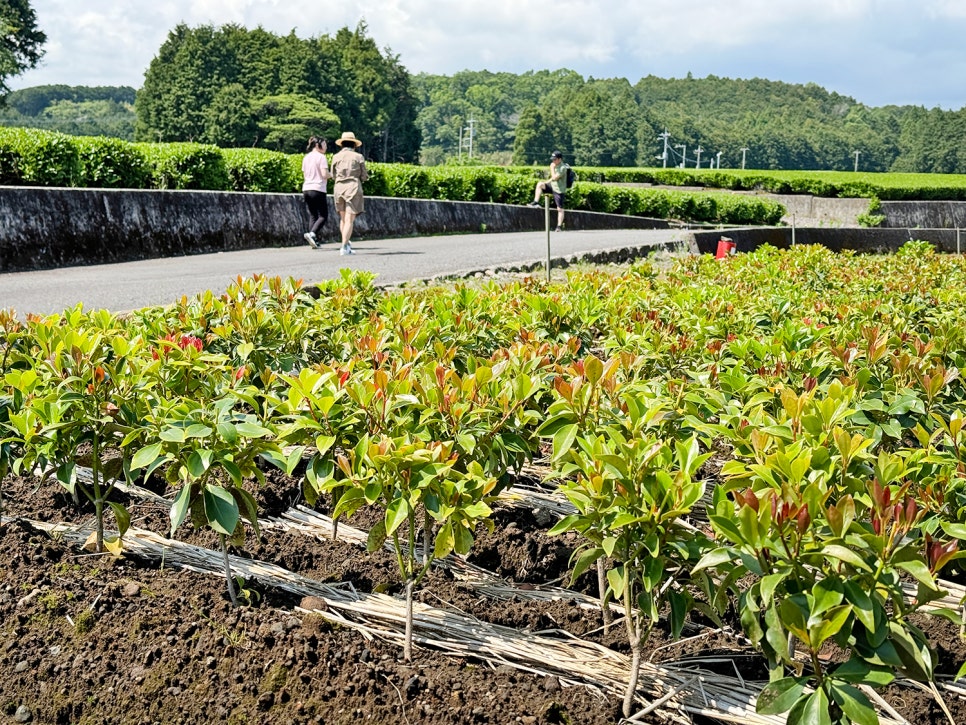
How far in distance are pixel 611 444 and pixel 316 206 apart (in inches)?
463

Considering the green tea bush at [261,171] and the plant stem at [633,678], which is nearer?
the plant stem at [633,678]

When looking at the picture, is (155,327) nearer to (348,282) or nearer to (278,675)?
(348,282)

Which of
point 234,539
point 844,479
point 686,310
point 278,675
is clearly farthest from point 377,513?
point 686,310

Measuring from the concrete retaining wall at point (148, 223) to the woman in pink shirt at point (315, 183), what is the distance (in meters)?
0.70

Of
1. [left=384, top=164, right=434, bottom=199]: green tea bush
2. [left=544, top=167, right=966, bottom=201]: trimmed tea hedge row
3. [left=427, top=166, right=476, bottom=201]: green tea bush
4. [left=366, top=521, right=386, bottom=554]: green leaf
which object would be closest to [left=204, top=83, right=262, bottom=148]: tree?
[left=544, top=167, right=966, bottom=201]: trimmed tea hedge row

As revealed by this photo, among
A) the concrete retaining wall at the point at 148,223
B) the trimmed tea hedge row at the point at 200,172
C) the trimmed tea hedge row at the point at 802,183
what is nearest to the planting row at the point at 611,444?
the concrete retaining wall at the point at 148,223

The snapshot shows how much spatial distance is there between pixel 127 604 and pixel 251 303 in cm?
221

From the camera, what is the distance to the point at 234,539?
2578 millimetres

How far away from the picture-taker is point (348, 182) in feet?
41.2

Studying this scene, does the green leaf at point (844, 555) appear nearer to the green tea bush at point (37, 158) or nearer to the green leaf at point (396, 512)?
the green leaf at point (396, 512)

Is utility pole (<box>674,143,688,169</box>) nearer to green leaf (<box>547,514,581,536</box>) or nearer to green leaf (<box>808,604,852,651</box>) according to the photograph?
green leaf (<box>547,514,581,536</box>)

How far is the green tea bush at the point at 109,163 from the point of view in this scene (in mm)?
12070

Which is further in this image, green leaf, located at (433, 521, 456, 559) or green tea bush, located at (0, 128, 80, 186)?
green tea bush, located at (0, 128, 80, 186)

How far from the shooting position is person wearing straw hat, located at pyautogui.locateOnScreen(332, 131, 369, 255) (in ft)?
40.9
